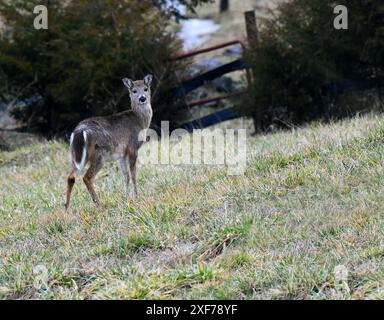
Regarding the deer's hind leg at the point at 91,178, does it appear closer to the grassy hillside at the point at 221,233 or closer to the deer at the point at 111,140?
the deer at the point at 111,140

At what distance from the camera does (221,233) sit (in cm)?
818

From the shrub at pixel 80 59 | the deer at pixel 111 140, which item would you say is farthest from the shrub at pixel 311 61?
the deer at pixel 111 140

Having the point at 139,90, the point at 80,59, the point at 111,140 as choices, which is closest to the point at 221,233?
the point at 111,140

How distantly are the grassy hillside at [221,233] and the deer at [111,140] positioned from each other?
375 millimetres

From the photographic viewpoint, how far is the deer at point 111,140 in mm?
9847

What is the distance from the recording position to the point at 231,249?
26.1 feet

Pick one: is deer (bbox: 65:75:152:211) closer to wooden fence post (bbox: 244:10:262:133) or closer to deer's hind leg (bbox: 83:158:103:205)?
deer's hind leg (bbox: 83:158:103:205)

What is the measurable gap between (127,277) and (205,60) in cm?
1730

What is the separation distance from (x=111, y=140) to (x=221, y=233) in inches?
109

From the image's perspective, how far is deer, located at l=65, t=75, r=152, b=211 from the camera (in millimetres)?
9847

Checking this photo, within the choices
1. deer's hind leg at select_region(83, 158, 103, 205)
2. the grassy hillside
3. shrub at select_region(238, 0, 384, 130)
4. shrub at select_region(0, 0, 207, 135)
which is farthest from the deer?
shrub at select_region(0, 0, 207, 135)

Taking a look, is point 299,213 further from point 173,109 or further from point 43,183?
point 173,109

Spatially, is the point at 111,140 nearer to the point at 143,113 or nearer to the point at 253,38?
the point at 143,113
